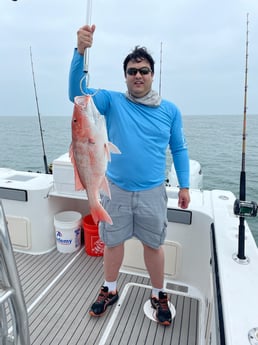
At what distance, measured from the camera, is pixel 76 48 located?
4.23ft

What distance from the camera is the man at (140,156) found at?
165 centimetres

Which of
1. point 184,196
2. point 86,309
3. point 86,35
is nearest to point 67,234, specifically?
point 86,309

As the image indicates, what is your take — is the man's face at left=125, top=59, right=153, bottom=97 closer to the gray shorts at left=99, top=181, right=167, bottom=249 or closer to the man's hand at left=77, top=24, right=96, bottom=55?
the man's hand at left=77, top=24, right=96, bottom=55

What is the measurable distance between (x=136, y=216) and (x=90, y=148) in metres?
0.73

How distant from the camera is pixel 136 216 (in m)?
1.79

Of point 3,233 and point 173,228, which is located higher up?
point 3,233

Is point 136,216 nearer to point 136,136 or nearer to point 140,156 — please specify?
point 140,156

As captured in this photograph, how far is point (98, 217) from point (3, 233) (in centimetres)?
63

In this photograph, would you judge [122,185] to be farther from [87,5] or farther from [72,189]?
[72,189]

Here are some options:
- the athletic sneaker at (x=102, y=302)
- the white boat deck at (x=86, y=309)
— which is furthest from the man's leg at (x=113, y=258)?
the white boat deck at (x=86, y=309)

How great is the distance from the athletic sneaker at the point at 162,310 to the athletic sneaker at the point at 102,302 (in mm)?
343

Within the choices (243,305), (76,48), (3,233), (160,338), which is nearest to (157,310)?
(160,338)

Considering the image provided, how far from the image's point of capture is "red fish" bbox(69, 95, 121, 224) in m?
1.16

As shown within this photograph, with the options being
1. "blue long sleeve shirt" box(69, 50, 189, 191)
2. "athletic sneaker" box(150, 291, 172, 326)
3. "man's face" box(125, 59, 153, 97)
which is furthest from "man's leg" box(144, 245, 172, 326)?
"man's face" box(125, 59, 153, 97)
